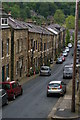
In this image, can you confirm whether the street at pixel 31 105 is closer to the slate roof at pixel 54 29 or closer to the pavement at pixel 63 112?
the pavement at pixel 63 112

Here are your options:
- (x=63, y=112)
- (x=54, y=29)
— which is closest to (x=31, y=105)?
(x=63, y=112)

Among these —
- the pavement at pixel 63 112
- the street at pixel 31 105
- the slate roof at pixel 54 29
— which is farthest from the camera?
the slate roof at pixel 54 29

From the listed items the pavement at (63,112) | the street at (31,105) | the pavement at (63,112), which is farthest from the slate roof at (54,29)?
the pavement at (63,112)

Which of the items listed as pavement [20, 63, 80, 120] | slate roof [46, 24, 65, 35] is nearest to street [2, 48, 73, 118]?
pavement [20, 63, 80, 120]

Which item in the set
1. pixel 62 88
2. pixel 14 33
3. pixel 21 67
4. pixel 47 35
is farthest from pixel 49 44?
pixel 62 88

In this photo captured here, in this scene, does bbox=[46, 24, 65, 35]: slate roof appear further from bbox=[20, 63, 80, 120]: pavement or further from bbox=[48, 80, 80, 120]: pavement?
bbox=[48, 80, 80, 120]: pavement

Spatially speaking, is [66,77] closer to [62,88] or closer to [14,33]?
[14,33]

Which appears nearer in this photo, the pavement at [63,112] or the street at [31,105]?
the pavement at [63,112]

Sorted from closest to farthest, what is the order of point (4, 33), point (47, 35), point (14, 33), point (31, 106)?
1. point (31, 106)
2. point (4, 33)
3. point (14, 33)
4. point (47, 35)

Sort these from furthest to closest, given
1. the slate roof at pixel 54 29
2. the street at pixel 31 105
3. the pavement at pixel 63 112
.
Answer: the slate roof at pixel 54 29 → the street at pixel 31 105 → the pavement at pixel 63 112

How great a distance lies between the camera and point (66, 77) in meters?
45.8

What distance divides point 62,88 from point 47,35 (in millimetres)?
38880

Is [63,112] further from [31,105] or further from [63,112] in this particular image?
[31,105]

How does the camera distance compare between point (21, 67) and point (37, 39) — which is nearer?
point (21, 67)
